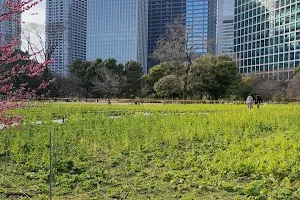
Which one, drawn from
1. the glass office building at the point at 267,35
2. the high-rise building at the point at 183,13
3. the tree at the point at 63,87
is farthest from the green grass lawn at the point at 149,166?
the high-rise building at the point at 183,13

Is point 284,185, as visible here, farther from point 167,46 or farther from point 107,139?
point 167,46

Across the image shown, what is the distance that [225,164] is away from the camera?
532 cm

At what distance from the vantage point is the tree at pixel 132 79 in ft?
147

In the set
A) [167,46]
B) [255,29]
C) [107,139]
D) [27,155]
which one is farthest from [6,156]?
[255,29]

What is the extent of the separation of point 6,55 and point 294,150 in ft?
17.0

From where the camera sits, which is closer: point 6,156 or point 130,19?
point 6,156

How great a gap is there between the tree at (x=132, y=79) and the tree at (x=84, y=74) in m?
4.78

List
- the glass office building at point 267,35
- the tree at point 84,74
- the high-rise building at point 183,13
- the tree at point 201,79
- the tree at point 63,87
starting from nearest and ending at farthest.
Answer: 1. the tree at point 201,79
2. the tree at point 63,87
3. the tree at point 84,74
4. the glass office building at point 267,35
5. the high-rise building at point 183,13

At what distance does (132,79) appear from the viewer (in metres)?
45.9

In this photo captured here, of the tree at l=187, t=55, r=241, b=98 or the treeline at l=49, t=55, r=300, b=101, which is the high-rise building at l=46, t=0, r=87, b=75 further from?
the tree at l=187, t=55, r=241, b=98

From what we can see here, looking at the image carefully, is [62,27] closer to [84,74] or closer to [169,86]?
[84,74]

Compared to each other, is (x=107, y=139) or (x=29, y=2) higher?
(x=29, y=2)

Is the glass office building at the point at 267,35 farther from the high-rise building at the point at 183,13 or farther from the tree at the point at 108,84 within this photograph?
the tree at the point at 108,84

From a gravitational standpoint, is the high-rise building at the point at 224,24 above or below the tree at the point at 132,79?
above
